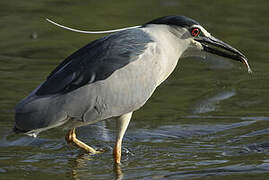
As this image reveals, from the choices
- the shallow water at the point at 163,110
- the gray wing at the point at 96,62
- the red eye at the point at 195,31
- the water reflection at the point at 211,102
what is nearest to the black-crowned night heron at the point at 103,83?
the gray wing at the point at 96,62

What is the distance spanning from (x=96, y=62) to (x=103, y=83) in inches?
8.0

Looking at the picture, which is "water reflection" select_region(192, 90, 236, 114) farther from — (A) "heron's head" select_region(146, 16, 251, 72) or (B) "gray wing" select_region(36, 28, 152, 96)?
(B) "gray wing" select_region(36, 28, 152, 96)

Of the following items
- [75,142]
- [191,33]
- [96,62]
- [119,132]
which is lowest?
[75,142]

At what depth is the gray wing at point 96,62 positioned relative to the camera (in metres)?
6.02

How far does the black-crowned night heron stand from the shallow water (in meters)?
0.36

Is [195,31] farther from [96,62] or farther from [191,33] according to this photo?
[96,62]

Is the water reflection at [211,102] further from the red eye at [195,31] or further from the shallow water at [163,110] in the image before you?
the red eye at [195,31]

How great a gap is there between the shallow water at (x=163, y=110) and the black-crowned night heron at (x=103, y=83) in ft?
1.18

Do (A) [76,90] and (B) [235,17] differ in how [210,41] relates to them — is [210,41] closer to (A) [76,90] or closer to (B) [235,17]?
(A) [76,90]

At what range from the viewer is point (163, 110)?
25.2 feet

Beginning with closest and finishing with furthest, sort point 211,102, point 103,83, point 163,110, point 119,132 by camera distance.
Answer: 1. point 103,83
2. point 119,132
3. point 163,110
4. point 211,102

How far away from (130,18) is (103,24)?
567 millimetres

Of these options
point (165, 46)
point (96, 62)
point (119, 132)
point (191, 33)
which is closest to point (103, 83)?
point (96, 62)

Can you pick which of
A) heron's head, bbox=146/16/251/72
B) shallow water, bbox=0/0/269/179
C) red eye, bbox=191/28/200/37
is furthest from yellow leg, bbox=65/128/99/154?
red eye, bbox=191/28/200/37
